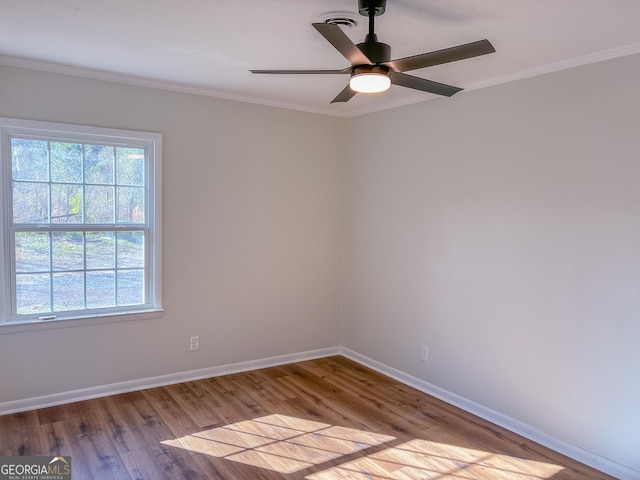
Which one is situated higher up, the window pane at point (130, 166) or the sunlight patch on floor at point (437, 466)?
the window pane at point (130, 166)

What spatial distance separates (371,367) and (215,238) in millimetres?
1899

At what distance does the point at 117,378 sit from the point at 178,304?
72 centimetres

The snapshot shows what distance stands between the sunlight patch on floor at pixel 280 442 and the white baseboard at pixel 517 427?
0.79 meters

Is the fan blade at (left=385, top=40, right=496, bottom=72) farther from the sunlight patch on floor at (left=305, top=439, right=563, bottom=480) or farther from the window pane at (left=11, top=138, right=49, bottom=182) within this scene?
the window pane at (left=11, top=138, right=49, bottom=182)

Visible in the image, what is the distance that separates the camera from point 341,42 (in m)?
1.88

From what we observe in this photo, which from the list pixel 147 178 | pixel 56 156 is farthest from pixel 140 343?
pixel 56 156

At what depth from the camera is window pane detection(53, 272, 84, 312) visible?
338cm

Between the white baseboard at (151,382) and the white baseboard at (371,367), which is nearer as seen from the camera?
the white baseboard at (371,367)

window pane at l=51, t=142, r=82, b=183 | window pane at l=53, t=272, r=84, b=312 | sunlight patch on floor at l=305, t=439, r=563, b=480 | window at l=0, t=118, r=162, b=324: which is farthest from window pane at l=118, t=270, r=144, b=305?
sunlight patch on floor at l=305, t=439, r=563, b=480

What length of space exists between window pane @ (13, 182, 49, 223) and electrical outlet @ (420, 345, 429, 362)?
305cm

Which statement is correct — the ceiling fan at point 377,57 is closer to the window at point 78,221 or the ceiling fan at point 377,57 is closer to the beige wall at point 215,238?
the beige wall at point 215,238

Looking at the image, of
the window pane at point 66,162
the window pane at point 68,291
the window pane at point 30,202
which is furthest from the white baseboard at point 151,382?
the window pane at point 66,162

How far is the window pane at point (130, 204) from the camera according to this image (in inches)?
141

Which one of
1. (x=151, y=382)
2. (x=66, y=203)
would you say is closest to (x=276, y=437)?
(x=151, y=382)
